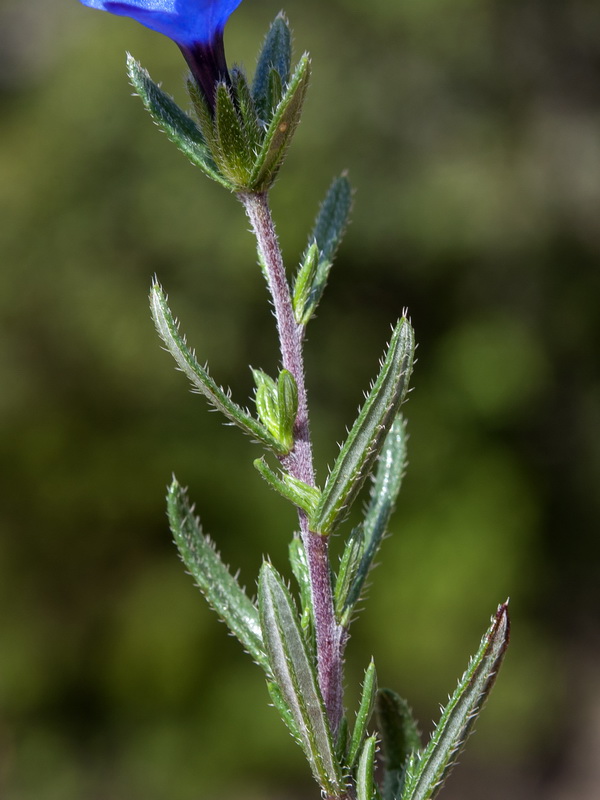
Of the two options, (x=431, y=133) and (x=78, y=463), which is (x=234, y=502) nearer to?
(x=78, y=463)

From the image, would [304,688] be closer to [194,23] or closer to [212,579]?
[212,579]

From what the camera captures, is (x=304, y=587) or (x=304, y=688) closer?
(x=304, y=688)

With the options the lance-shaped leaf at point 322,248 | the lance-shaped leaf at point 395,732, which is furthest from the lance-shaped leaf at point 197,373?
the lance-shaped leaf at point 395,732

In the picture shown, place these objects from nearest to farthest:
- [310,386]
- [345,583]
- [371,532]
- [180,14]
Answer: [180,14] < [345,583] < [371,532] < [310,386]

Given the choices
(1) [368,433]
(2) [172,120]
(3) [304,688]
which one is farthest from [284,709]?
(2) [172,120]

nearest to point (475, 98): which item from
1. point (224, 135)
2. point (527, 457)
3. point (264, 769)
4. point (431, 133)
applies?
point (431, 133)

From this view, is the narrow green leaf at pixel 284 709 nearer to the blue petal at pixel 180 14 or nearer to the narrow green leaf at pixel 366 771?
the narrow green leaf at pixel 366 771
